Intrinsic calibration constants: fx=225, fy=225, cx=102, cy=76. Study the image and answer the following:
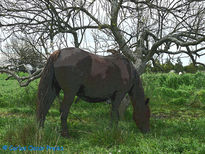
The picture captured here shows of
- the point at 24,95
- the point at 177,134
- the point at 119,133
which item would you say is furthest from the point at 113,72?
the point at 24,95

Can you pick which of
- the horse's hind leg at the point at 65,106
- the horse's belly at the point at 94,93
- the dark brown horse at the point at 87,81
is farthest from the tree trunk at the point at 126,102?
the horse's hind leg at the point at 65,106

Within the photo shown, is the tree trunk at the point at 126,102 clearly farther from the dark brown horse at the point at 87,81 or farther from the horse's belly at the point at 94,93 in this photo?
the horse's belly at the point at 94,93

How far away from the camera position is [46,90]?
4355 mm

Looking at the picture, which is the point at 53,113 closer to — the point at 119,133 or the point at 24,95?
the point at 24,95

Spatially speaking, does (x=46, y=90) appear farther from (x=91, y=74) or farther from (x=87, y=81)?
(x=91, y=74)

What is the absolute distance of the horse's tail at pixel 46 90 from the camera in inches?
169

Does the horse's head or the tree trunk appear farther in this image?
the tree trunk

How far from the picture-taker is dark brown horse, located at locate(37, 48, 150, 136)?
4.40 metres

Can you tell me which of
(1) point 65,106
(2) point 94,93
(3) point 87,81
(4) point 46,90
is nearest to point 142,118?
(2) point 94,93

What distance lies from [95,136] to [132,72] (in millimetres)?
1790

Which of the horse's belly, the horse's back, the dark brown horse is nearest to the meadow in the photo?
the dark brown horse

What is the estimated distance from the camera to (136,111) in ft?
17.0

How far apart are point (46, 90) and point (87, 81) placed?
2.72 ft

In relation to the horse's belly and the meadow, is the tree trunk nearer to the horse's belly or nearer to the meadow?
the meadow
